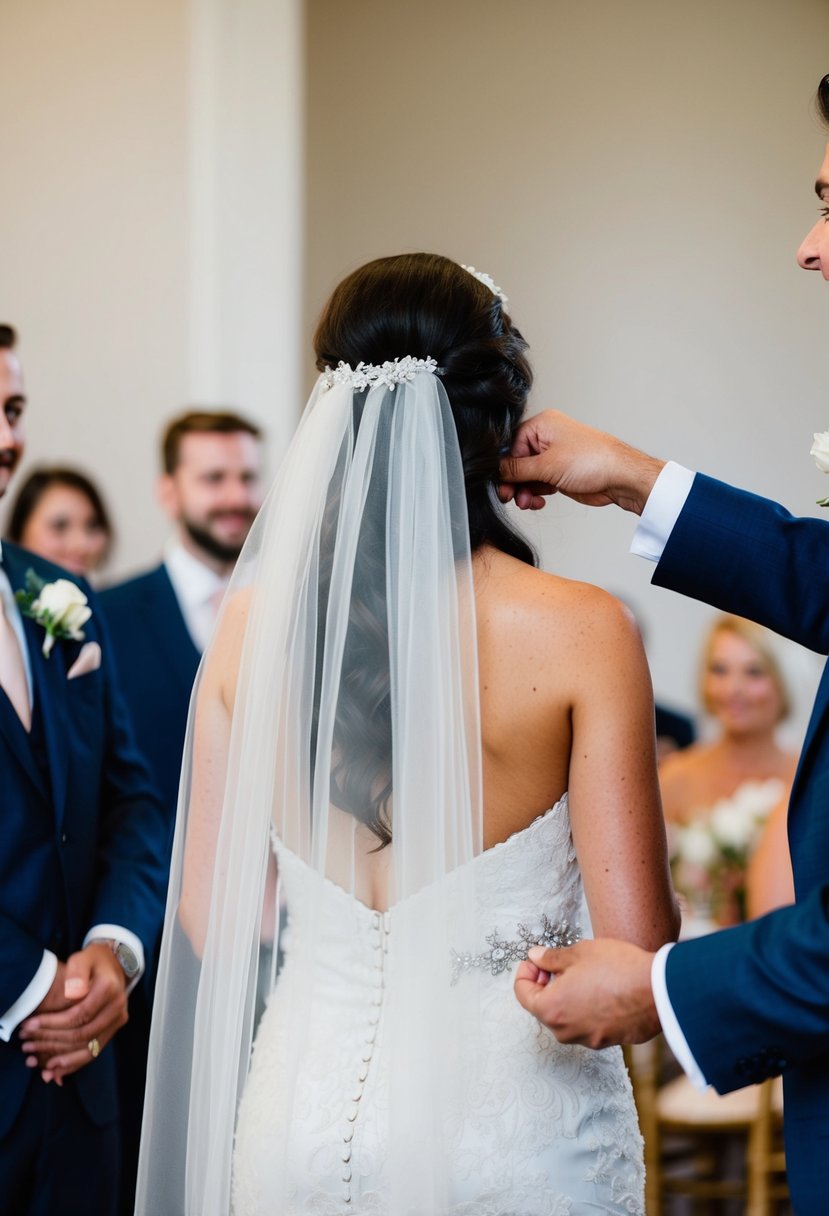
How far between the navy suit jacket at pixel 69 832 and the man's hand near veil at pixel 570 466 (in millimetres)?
1082

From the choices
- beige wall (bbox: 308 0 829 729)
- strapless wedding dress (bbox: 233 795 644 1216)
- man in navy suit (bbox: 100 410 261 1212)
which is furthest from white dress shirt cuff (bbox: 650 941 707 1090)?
beige wall (bbox: 308 0 829 729)

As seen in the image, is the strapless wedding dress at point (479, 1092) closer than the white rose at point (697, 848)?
Yes

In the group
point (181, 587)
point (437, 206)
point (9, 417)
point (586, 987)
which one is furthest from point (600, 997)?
point (437, 206)

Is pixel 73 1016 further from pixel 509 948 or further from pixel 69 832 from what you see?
pixel 509 948

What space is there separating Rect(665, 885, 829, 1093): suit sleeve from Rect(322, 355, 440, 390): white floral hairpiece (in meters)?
0.87

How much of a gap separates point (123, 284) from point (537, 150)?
3.27m

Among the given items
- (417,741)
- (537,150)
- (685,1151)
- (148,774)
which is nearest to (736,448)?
(537,150)

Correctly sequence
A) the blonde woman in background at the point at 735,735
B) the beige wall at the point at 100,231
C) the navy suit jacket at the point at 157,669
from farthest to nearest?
the beige wall at the point at 100,231 < the blonde woman in background at the point at 735,735 < the navy suit jacket at the point at 157,669

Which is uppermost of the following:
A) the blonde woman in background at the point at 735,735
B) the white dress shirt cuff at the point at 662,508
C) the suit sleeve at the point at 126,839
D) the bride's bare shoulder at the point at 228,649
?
the white dress shirt cuff at the point at 662,508

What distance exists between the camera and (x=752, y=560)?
82.4 inches

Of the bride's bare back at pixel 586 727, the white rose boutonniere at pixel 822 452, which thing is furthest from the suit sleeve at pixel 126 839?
the white rose boutonniere at pixel 822 452

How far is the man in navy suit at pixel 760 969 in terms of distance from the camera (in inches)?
64.2

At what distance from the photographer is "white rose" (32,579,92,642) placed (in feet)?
8.77

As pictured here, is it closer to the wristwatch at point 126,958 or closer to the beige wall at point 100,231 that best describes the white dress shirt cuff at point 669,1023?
the wristwatch at point 126,958
